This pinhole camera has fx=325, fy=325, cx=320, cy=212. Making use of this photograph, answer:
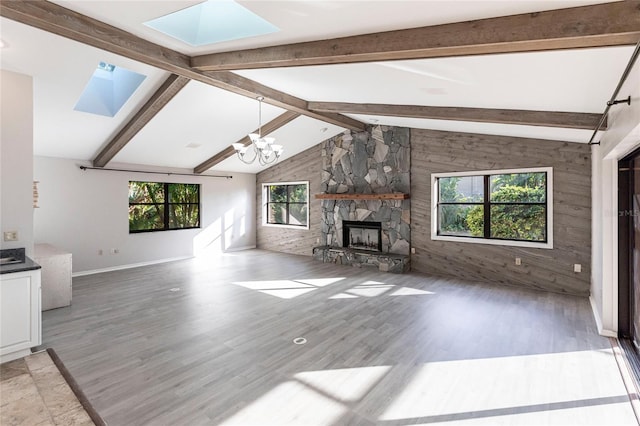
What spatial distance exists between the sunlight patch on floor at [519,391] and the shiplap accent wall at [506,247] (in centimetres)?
255

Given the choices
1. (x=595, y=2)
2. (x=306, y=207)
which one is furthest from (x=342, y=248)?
(x=595, y=2)

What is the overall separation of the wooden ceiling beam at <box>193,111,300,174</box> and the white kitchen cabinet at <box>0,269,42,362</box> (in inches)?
187

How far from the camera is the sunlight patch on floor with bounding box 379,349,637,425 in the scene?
2.33 metres

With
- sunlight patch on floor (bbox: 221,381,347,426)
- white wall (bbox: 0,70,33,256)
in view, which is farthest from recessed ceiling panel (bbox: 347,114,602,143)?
white wall (bbox: 0,70,33,256)

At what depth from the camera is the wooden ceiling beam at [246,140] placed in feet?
21.9

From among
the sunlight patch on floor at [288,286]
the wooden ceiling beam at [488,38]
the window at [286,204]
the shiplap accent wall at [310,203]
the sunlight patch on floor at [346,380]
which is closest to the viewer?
the wooden ceiling beam at [488,38]

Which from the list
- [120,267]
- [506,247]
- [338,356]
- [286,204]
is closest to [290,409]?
[338,356]

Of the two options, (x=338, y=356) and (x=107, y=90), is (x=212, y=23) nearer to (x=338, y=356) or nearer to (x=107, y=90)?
(x=107, y=90)

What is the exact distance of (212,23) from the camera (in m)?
3.35

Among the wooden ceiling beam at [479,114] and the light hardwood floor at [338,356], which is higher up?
the wooden ceiling beam at [479,114]

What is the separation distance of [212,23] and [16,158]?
2.58 m

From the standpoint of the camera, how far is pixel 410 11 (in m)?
2.30

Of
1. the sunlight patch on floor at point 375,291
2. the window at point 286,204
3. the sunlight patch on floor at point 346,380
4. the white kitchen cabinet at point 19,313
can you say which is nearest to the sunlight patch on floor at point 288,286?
the sunlight patch on floor at point 375,291

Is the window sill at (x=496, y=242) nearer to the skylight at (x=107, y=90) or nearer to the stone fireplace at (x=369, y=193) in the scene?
the stone fireplace at (x=369, y=193)
